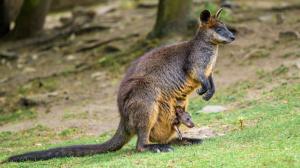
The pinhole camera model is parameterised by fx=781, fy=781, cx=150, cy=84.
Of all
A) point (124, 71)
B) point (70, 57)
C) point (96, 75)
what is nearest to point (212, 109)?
point (124, 71)

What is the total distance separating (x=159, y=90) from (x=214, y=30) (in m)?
1.09

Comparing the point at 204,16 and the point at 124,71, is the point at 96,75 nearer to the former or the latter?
the point at 124,71

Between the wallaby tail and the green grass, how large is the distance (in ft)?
0.38

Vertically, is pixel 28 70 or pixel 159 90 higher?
pixel 159 90

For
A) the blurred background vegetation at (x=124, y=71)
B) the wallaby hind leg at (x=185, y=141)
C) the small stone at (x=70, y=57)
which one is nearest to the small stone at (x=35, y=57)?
the blurred background vegetation at (x=124, y=71)

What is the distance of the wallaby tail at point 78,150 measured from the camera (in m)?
8.93

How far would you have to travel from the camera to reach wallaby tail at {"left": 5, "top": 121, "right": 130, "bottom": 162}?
29.3ft

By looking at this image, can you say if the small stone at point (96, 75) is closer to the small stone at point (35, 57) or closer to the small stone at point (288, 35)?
the small stone at point (35, 57)

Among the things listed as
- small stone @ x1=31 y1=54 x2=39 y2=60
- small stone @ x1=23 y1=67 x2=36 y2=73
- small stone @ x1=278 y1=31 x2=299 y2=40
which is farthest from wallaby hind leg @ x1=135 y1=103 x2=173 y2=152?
small stone @ x1=31 y1=54 x2=39 y2=60

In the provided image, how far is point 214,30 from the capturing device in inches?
371

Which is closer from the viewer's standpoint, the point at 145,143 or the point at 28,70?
the point at 145,143

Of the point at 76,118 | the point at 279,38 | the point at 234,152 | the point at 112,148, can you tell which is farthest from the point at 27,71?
the point at 234,152

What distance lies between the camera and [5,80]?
16.4 metres

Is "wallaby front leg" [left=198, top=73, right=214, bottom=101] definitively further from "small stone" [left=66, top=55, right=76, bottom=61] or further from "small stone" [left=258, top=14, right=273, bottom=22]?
"small stone" [left=66, top=55, right=76, bottom=61]
